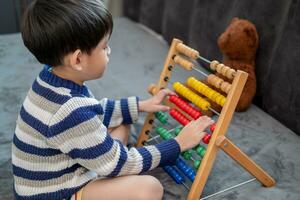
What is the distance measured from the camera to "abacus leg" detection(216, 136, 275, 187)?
803 millimetres

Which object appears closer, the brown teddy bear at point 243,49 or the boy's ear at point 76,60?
the boy's ear at point 76,60

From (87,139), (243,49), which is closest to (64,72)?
(87,139)

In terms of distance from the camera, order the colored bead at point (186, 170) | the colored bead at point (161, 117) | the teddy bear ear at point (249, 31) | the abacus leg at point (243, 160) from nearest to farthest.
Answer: the abacus leg at point (243, 160), the colored bead at point (186, 170), the colored bead at point (161, 117), the teddy bear ear at point (249, 31)

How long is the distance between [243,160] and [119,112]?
1.18 feet

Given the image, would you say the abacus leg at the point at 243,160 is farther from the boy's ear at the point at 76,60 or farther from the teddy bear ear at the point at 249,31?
the teddy bear ear at the point at 249,31

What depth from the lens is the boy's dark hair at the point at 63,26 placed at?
70 cm

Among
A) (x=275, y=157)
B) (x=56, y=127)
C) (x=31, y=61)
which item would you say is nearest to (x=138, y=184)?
(x=56, y=127)

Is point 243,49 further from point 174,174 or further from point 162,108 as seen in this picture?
point 174,174

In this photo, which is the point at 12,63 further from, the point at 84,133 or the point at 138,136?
the point at 84,133

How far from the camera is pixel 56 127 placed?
0.72m

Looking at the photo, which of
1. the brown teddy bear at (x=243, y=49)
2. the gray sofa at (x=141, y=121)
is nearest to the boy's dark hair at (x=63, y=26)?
the gray sofa at (x=141, y=121)

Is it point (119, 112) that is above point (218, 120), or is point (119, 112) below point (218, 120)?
below

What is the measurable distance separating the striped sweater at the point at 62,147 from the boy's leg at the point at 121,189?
0.06 ft

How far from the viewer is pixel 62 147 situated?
2.42 ft
